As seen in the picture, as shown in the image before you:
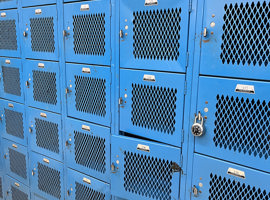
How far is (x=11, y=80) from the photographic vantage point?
2326mm

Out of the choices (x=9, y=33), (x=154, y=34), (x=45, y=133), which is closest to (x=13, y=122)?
(x=45, y=133)

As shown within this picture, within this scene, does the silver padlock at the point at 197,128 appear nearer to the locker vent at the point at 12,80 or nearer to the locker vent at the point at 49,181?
the locker vent at the point at 49,181

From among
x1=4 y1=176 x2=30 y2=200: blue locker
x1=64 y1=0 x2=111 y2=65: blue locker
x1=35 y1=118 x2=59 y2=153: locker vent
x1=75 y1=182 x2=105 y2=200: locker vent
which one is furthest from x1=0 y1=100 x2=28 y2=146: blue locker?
x1=64 y1=0 x2=111 y2=65: blue locker

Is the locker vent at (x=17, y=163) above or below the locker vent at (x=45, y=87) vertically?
below

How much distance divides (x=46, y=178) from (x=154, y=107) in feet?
4.62

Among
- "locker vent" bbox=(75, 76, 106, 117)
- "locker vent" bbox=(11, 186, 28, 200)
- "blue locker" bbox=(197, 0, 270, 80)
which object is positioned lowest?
"locker vent" bbox=(11, 186, 28, 200)

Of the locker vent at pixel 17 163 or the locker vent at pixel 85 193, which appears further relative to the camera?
the locker vent at pixel 17 163

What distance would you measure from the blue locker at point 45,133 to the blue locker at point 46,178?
75mm

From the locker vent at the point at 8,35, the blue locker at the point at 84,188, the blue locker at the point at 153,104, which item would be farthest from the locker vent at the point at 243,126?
the locker vent at the point at 8,35

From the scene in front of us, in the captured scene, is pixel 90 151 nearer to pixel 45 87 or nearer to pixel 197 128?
pixel 45 87

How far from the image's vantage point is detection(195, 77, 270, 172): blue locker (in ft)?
3.68

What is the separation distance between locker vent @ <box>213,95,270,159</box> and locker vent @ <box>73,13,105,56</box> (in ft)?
2.95

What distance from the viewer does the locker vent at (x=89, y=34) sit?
1606 millimetres

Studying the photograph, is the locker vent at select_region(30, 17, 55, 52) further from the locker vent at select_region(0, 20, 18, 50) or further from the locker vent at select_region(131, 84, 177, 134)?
the locker vent at select_region(131, 84, 177, 134)
